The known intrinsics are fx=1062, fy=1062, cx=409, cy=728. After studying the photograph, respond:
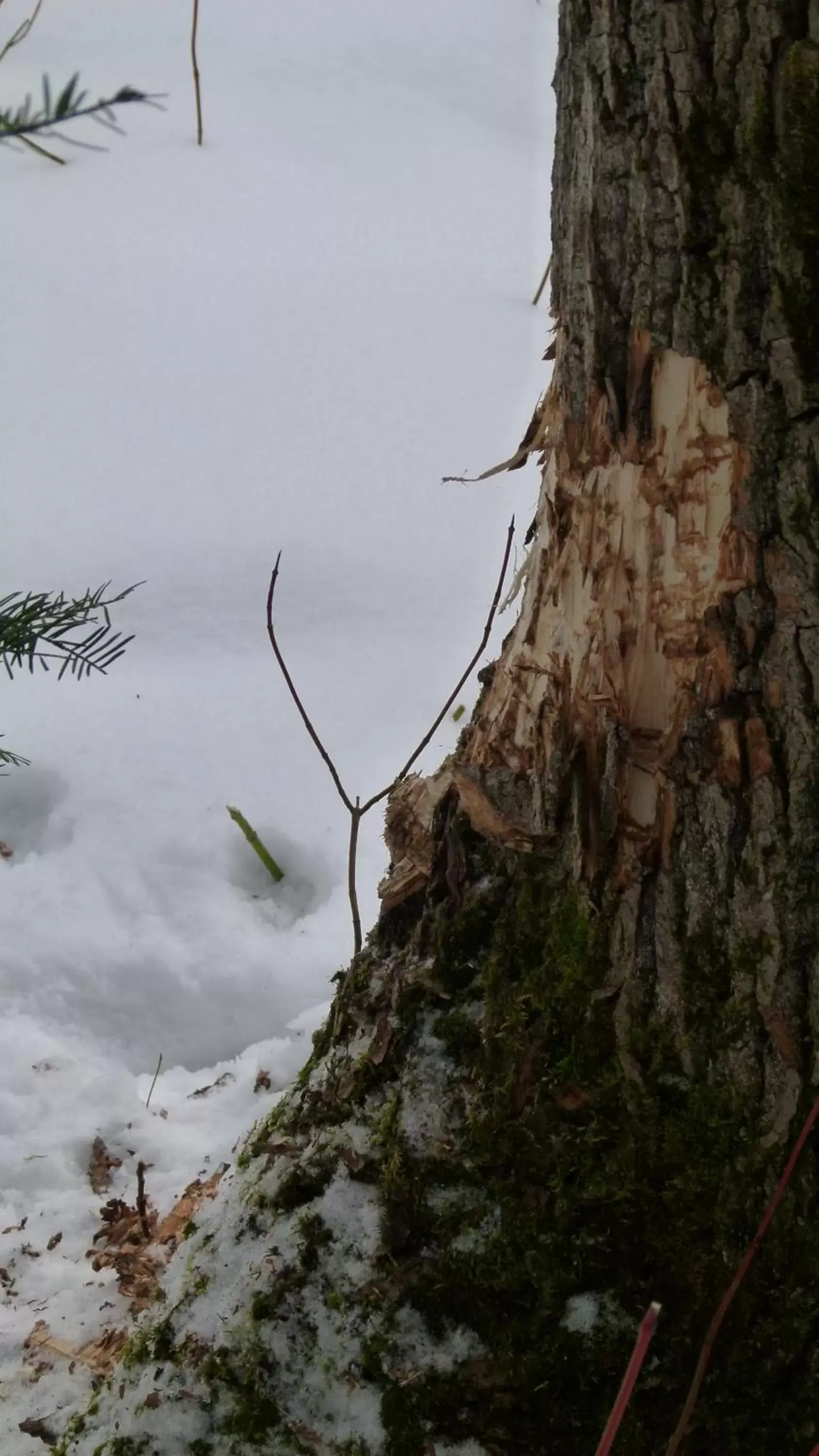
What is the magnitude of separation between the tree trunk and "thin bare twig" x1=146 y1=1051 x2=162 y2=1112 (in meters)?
0.62

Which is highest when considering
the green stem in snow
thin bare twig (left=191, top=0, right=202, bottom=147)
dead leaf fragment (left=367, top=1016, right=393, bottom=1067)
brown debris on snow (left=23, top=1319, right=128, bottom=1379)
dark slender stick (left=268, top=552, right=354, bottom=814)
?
thin bare twig (left=191, top=0, right=202, bottom=147)

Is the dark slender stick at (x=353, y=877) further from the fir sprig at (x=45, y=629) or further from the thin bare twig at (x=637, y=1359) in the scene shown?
the thin bare twig at (x=637, y=1359)

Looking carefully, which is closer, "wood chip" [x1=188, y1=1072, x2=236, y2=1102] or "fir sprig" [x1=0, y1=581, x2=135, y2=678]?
"fir sprig" [x1=0, y1=581, x2=135, y2=678]

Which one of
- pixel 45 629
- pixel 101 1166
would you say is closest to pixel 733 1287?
pixel 45 629

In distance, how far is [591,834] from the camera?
1.00 m

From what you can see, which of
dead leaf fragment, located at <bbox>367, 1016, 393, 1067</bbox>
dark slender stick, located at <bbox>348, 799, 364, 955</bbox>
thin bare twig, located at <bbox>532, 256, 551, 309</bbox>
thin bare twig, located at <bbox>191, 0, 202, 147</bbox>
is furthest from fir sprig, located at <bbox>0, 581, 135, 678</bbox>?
thin bare twig, located at <bbox>191, 0, 202, 147</bbox>

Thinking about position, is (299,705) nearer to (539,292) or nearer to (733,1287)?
(733,1287)

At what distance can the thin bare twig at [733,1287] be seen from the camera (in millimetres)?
856

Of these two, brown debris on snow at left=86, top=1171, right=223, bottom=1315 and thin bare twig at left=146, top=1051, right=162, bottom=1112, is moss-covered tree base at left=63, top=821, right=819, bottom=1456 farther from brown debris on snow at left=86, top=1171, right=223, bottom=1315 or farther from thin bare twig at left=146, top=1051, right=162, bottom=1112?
thin bare twig at left=146, top=1051, right=162, bottom=1112

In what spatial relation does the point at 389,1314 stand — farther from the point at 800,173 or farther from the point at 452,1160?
the point at 800,173

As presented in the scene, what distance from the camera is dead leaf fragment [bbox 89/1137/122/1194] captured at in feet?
5.17

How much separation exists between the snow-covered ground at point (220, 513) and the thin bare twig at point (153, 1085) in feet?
0.04

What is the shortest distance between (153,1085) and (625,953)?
3.39 feet

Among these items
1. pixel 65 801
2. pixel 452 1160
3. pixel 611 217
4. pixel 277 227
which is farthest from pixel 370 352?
pixel 452 1160
